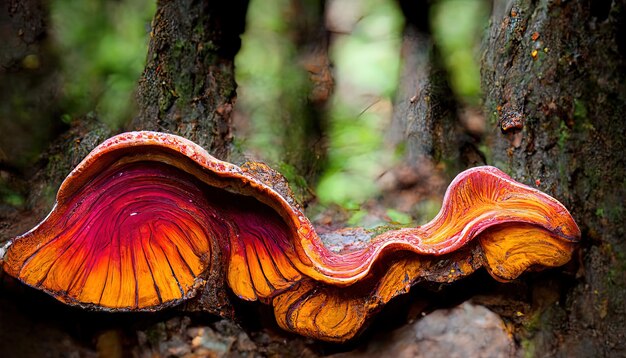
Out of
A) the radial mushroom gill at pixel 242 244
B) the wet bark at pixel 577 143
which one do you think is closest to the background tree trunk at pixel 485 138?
the wet bark at pixel 577 143

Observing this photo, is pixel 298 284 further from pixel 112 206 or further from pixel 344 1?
pixel 344 1

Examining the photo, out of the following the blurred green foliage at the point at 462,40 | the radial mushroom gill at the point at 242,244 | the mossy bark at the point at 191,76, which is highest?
the blurred green foliage at the point at 462,40

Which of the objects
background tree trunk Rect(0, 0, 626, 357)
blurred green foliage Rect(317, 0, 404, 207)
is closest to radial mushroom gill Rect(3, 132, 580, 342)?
background tree trunk Rect(0, 0, 626, 357)

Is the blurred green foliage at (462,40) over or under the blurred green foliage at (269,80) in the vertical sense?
over

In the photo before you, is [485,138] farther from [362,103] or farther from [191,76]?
[191,76]

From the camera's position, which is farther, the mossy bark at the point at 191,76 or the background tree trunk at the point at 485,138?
the mossy bark at the point at 191,76

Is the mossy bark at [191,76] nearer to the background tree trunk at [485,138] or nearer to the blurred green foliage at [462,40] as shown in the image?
the background tree trunk at [485,138]
